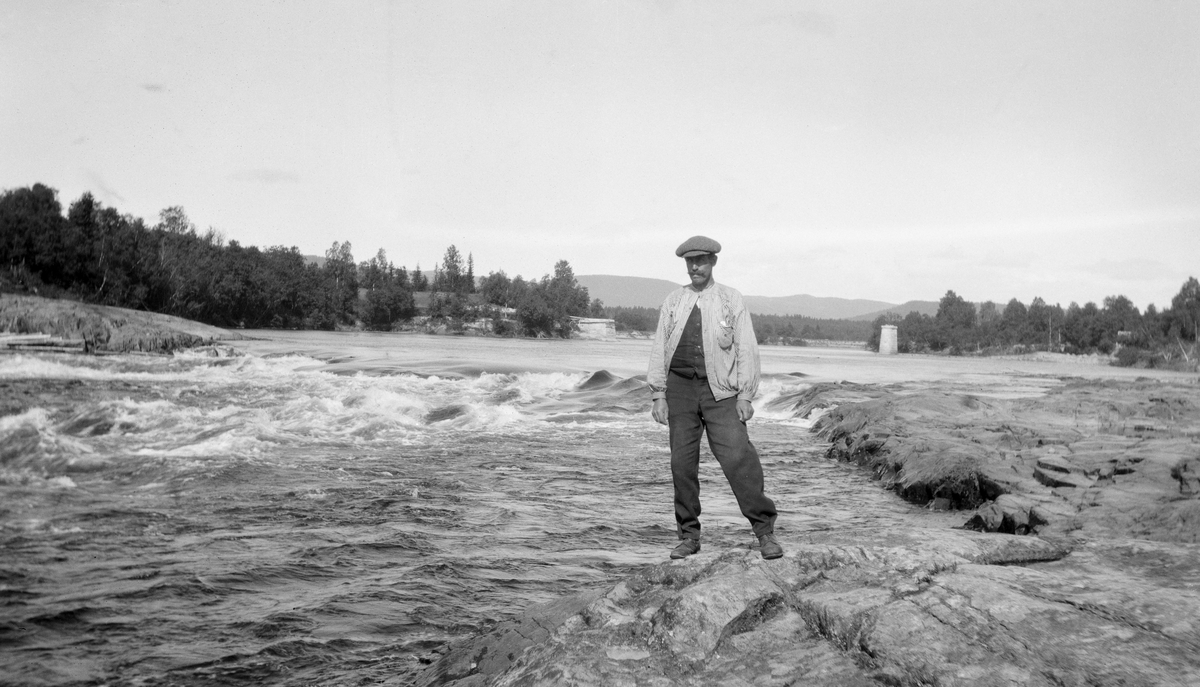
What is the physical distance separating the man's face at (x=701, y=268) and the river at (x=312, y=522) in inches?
116

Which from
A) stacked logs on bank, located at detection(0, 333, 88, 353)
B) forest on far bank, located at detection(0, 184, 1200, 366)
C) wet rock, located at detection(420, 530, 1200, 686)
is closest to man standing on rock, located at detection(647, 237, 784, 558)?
wet rock, located at detection(420, 530, 1200, 686)

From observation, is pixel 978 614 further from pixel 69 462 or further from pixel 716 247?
pixel 69 462

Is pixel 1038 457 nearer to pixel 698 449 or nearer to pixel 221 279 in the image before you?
pixel 698 449

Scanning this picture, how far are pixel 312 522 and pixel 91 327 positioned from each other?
33.7 meters

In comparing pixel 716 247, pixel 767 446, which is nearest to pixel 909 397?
pixel 767 446

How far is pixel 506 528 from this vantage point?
895 cm

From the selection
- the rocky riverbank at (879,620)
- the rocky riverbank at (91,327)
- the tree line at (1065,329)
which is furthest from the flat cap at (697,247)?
the tree line at (1065,329)

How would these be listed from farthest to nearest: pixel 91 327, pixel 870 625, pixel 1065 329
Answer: pixel 1065 329 → pixel 91 327 → pixel 870 625

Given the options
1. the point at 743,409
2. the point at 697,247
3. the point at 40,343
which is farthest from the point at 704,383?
the point at 40,343

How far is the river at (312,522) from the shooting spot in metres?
5.55

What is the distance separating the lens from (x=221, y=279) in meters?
90.1

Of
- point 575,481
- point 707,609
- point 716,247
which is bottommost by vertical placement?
point 575,481

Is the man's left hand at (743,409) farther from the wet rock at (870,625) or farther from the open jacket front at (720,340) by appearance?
the wet rock at (870,625)

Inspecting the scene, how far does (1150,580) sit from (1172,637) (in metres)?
1.03
